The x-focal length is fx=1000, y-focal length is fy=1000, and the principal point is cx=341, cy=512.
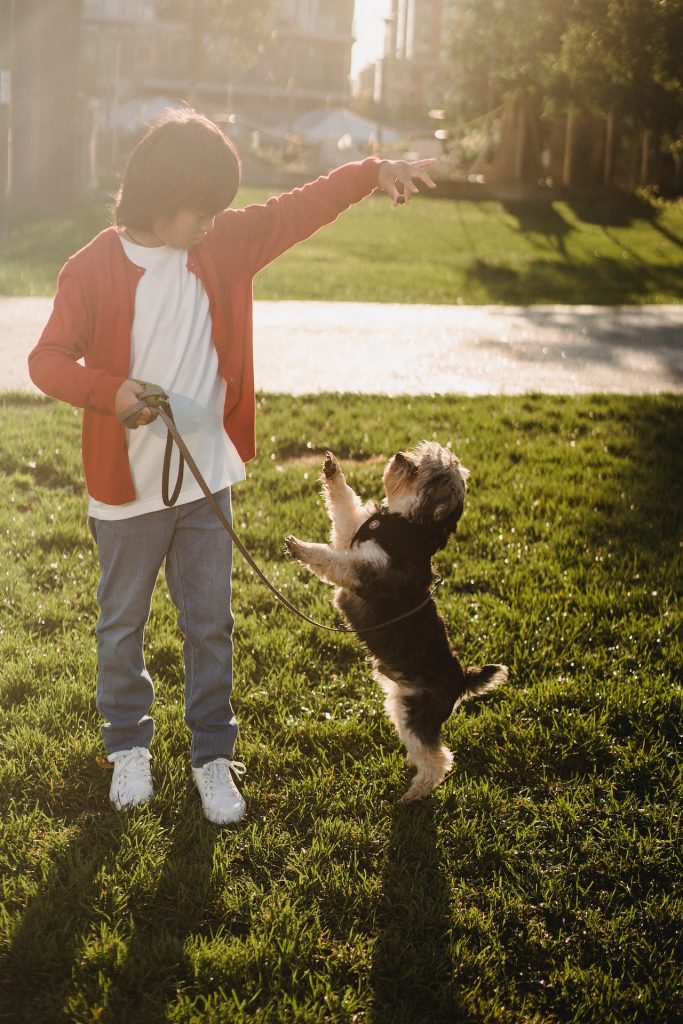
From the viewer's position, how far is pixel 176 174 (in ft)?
9.34

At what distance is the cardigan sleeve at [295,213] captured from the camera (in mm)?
3285

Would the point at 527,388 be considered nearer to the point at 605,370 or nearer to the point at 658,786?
the point at 605,370

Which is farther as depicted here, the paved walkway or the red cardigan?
the paved walkway

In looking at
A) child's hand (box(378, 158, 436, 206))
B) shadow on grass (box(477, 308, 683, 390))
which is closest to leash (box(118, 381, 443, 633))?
child's hand (box(378, 158, 436, 206))

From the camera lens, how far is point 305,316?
474 inches

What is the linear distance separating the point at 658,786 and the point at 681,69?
17328 millimetres

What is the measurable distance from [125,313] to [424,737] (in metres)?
→ 1.72

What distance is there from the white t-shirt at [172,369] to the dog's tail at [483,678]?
1.19 meters

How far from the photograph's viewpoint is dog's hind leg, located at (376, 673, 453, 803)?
3463 millimetres

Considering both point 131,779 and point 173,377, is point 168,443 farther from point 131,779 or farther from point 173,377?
point 131,779

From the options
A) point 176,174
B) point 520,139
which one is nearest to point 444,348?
point 176,174

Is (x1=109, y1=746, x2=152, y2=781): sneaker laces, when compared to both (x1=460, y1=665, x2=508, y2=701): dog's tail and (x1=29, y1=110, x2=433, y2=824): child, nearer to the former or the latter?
(x1=29, y1=110, x2=433, y2=824): child

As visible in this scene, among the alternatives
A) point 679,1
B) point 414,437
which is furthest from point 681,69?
point 414,437

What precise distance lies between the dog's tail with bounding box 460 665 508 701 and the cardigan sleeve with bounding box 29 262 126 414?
169cm
